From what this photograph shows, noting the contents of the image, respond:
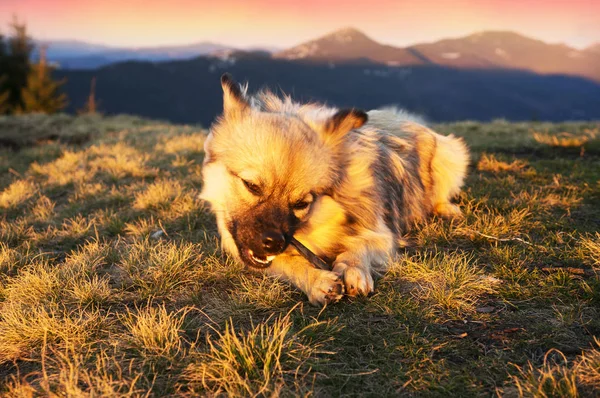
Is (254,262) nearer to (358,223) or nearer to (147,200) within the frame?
(358,223)

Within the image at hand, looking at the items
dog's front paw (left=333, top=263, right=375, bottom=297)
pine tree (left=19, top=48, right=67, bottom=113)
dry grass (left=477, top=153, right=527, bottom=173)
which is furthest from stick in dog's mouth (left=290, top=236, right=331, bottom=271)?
pine tree (left=19, top=48, right=67, bottom=113)

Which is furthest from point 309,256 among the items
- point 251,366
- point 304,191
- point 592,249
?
point 592,249

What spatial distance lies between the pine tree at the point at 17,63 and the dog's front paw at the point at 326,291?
42.0 metres

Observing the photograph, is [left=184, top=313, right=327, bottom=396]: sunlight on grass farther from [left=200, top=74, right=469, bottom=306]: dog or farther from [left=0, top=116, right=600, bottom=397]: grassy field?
[left=200, top=74, right=469, bottom=306]: dog

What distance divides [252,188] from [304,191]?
41 centimetres

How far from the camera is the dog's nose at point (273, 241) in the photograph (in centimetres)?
278

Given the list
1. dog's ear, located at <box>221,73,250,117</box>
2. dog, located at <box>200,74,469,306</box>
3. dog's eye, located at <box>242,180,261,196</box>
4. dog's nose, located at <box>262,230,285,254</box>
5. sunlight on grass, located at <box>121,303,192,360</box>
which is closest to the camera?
sunlight on grass, located at <box>121,303,192,360</box>

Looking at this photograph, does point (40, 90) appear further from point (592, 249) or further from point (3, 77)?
point (592, 249)

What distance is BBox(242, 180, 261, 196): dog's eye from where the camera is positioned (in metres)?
3.07

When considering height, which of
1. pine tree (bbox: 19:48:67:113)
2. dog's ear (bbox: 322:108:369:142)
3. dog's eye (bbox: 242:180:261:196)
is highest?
dog's ear (bbox: 322:108:369:142)

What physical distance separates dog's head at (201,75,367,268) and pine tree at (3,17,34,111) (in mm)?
40861

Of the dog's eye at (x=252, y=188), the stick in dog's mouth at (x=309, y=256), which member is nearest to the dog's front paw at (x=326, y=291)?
the stick in dog's mouth at (x=309, y=256)

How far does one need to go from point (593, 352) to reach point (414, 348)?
87 centimetres

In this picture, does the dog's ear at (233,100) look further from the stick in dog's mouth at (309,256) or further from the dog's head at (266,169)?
the stick in dog's mouth at (309,256)
